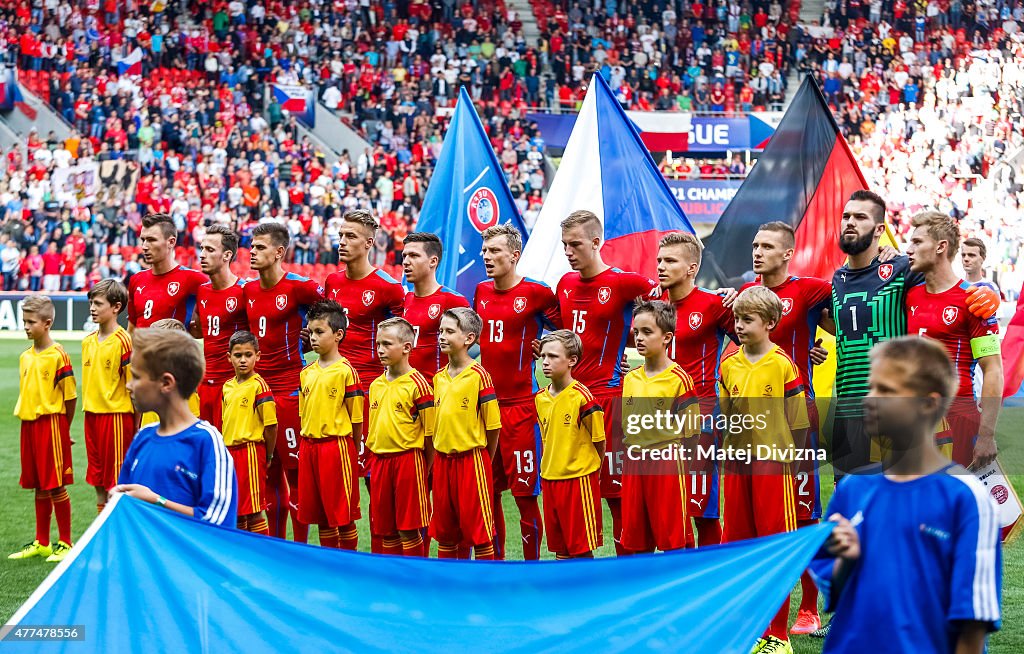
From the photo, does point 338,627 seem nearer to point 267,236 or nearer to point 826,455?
point 826,455

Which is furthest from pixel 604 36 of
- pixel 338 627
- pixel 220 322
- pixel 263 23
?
pixel 338 627

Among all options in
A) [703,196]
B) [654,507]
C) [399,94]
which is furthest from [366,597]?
[399,94]

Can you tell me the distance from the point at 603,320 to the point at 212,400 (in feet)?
8.31

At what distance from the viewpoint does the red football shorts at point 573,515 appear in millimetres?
6195

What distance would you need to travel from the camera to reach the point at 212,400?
7.43 meters

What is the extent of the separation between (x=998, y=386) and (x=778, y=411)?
1.00 meters

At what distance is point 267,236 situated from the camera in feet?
24.0

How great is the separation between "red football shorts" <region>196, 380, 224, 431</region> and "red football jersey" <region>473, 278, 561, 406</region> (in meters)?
1.75

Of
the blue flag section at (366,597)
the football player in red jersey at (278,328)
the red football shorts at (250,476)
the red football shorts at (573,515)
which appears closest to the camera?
the blue flag section at (366,597)

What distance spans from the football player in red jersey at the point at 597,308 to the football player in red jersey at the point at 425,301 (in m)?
0.75

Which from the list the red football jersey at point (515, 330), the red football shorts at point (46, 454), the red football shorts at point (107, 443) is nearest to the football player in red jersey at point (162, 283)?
the red football shorts at point (107, 443)

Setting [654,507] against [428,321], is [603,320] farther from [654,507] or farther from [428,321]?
[654,507]

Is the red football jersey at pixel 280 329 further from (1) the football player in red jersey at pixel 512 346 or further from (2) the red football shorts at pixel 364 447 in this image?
(1) the football player in red jersey at pixel 512 346

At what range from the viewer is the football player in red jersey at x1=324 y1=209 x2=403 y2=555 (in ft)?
24.1
